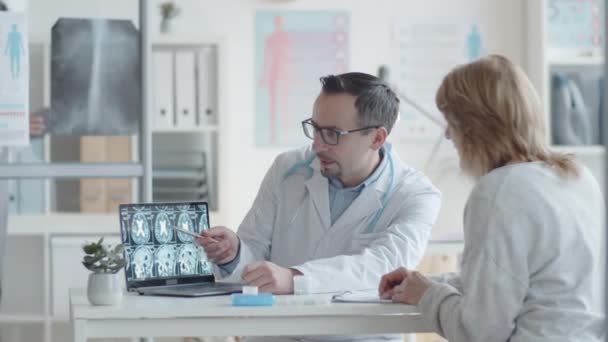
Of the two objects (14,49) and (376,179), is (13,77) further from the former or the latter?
(376,179)

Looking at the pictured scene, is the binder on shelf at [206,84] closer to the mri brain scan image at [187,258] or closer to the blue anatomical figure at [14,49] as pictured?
the blue anatomical figure at [14,49]

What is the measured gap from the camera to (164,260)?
6.79ft

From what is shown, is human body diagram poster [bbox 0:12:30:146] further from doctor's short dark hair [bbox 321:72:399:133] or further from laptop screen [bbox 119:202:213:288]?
doctor's short dark hair [bbox 321:72:399:133]

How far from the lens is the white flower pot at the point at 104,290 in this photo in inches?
72.6

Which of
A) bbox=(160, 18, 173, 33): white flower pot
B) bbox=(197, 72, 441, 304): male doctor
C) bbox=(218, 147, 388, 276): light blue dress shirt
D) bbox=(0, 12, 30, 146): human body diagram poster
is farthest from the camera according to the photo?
bbox=(160, 18, 173, 33): white flower pot

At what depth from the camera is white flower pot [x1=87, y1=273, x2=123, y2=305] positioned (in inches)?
72.6

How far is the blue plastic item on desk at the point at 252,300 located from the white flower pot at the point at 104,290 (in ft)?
0.71

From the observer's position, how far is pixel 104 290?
1843 millimetres

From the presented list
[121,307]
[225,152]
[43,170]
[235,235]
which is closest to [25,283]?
[225,152]

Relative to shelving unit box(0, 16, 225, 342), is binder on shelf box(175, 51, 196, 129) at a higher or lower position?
higher

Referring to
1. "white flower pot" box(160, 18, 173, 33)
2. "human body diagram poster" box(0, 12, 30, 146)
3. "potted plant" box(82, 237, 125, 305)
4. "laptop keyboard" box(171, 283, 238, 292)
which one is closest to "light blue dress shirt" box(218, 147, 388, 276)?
"laptop keyboard" box(171, 283, 238, 292)

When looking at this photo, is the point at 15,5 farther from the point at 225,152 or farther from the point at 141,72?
the point at 225,152

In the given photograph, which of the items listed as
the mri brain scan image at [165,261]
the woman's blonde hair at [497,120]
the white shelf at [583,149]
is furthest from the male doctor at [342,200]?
the white shelf at [583,149]

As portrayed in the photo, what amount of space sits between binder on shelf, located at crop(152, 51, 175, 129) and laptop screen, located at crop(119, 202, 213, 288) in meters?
2.28
